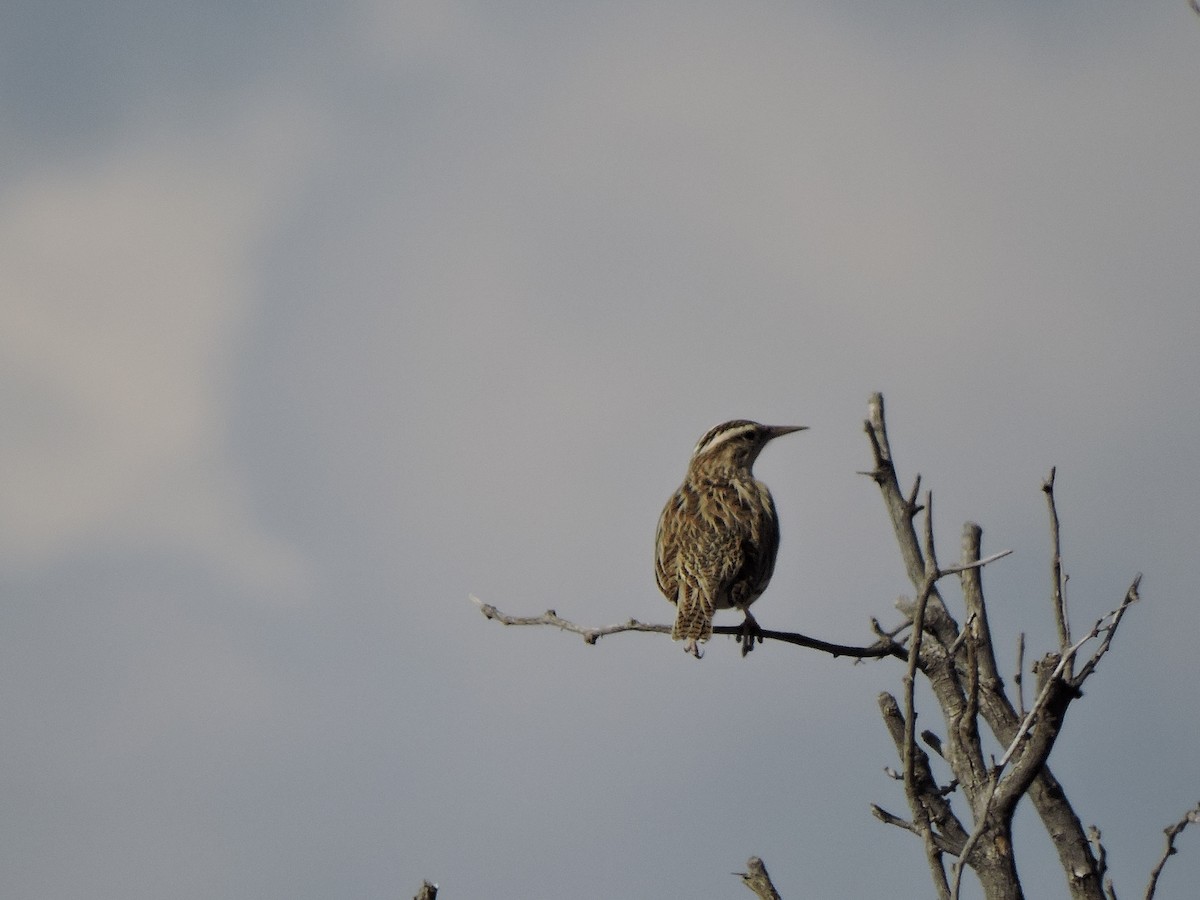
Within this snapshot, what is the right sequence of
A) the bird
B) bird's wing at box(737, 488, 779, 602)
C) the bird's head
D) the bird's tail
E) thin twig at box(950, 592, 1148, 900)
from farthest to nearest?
the bird's head
bird's wing at box(737, 488, 779, 602)
the bird
the bird's tail
thin twig at box(950, 592, 1148, 900)

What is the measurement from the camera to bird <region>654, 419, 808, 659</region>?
402 inches

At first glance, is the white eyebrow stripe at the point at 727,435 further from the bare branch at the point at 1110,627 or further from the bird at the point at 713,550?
the bare branch at the point at 1110,627

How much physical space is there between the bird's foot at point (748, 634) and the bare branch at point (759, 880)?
11.9 feet

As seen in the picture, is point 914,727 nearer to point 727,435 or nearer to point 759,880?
point 759,880

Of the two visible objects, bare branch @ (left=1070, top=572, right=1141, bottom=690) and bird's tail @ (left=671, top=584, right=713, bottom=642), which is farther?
bird's tail @ (left=671, top=584, right=713, bottom=642)

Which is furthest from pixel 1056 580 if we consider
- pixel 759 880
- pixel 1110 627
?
pixel 759 880

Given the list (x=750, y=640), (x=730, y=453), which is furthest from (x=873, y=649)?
(x=730, y=453)

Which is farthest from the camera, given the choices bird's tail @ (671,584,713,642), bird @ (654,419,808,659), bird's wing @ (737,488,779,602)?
bird's wing @ (737,488,779,602)

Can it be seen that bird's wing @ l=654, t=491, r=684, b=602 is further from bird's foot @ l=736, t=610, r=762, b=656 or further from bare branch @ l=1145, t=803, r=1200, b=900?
bare branch @ l=1145, t=803, r=1200, b=900


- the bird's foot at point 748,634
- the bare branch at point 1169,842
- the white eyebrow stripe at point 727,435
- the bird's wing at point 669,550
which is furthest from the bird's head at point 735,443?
the bare branch at point 1169,842

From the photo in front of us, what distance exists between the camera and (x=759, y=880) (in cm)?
685

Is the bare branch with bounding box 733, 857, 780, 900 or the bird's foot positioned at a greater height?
the bird's foot

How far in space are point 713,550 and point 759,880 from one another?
411 centimetres

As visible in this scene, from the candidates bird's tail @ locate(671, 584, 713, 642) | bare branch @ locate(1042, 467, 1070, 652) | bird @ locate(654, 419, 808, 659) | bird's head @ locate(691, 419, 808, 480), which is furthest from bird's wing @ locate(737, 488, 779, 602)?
bare branch @ locate(1042, 467, 1070, 652)
